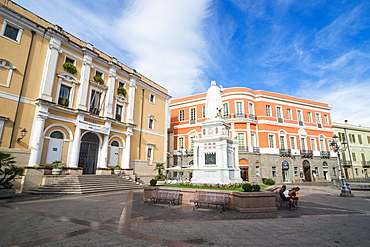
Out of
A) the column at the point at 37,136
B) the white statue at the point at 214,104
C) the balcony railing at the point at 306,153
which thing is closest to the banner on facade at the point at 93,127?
the column at the point at 37,136

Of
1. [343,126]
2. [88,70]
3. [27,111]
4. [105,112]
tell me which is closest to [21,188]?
[27,111]

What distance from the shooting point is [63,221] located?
233 inches

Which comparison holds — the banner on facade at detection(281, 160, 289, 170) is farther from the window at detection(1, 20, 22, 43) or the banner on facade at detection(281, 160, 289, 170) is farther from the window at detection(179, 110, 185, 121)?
the window at detection(1, 20, 22, 43)

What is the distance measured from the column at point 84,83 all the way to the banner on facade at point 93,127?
1.52 metres

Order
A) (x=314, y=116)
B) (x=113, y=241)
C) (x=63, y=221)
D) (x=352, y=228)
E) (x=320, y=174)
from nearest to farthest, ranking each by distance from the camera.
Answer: (x=113, y=241) < (x=352, y=228) < (x=63, y=221) < (x=320, y=174) < (x=314, y=116)

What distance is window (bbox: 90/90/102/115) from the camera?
63.8 feet

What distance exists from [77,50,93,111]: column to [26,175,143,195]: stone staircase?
675cm

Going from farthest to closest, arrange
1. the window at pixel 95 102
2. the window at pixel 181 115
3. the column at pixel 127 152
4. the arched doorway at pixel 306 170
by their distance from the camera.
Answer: the window at pixel 181 115, the arched doorway at pixel 306 170, the column at pixel 127 152, the window at pixel 95 102

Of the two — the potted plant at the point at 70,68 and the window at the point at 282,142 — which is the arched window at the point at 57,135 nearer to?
the potted plant at the point at 70,68

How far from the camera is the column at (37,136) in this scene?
14.2m

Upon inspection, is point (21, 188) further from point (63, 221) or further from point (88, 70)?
point (88, 70)

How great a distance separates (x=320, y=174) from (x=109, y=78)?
32.8m

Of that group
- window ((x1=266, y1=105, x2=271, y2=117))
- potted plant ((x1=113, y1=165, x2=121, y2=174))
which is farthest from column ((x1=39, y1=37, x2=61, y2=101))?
window ((x1=266, y1=105, x2=271, y2=117))

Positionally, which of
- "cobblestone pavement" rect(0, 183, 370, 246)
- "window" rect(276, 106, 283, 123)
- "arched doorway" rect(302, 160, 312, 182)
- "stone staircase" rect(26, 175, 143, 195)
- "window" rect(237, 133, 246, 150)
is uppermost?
"window" rect(276, 106, 283, 123)
